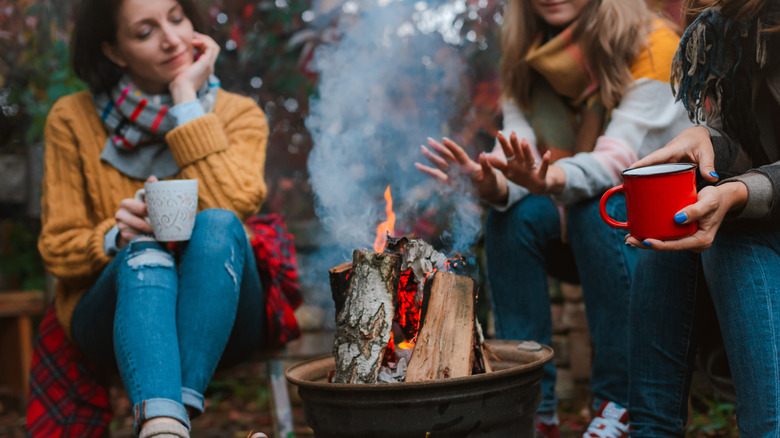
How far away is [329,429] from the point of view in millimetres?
1402

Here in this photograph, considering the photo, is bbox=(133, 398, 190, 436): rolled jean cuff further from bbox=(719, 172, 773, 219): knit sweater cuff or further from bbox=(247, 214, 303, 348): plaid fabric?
bbox=(719, 172, 773, 219): knit sweater cuff

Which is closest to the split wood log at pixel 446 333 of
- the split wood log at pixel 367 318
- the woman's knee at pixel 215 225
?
the split wood log at pixel 367 318

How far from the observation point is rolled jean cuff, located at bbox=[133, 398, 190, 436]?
1453 millimetres

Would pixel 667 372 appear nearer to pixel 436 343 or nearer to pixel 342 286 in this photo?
pixel 436 343

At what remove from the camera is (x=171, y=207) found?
Result: 172 centimetres

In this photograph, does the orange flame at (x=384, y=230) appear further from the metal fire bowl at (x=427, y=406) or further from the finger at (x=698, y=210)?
the finger at (x=698, y=210)

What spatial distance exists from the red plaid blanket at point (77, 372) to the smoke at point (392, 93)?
3.07ft

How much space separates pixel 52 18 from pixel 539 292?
2.47 meters

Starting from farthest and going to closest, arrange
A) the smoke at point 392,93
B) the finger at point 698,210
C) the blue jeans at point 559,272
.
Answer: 1. the smoke at point 392,93
2. the blue jeans at point 559,272
3. the finger at point 698,210

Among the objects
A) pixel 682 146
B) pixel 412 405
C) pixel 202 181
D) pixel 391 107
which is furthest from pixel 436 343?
pixel 391 107

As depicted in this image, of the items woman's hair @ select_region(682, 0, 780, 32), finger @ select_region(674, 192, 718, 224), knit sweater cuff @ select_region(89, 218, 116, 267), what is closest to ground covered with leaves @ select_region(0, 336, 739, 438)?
knit sweater cuff @ select_region(89, 218, 116, 267)

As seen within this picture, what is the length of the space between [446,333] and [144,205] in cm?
92

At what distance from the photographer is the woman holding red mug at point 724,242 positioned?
1287 mm

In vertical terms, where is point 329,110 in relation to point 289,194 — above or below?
above
